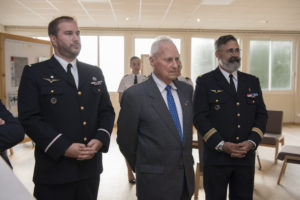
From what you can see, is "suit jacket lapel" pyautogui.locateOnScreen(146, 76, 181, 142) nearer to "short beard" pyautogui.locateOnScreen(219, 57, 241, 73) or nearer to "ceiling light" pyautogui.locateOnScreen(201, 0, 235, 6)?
"short beard" pyautogui.locateOnScreen(219, 57, 241, 73)

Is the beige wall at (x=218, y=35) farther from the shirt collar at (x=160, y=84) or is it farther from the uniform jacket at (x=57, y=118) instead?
the shirt collar at (x=160, y=84)

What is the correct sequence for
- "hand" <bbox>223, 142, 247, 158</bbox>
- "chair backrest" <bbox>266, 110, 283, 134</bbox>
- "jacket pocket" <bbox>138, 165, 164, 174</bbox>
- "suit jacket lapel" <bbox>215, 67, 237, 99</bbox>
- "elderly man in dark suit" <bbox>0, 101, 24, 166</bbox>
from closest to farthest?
"elderly man in dark suit" <bbox>0, 101, 24, 166</bbox>, "jacket pocket" <bbox>138, 165, 164, 174</bbox>, "hand" <bbox>223, 142, 247, 158</bbox>, "suit jacket lapel" <bbox>215, 67, 237, 99</bbox>, "chair backrest" <bbox>266, 110, 283, 134</bbox>

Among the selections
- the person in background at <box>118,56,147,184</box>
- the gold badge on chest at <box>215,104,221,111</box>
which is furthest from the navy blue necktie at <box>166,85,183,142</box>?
the person in background at <box>118,56,147,184</box>

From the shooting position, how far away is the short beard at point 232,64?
2.16 meters

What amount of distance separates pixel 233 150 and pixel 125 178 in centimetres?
250

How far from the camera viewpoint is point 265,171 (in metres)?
4.52

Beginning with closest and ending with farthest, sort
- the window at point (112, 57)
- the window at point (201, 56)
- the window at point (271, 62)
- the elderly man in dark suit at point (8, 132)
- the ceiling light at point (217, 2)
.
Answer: the elderly man in dark suit at point (8, 132), the ceiling light at point (217, 2), the window at point (112, 57), the window at point (201, 56), the window at point (271, 62)

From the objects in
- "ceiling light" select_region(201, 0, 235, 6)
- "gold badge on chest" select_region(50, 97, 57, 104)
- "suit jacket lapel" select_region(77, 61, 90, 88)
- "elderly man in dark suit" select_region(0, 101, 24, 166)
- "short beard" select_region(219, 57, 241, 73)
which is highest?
"ceiling light" select_region(201, 0, 235, 6)

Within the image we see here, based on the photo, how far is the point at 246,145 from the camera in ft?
6.64

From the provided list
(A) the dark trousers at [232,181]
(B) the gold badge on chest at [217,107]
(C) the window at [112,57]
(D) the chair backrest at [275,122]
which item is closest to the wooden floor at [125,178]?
(D) the chair backrest at [275,122]

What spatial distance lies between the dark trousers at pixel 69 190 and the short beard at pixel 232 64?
4.27 feet

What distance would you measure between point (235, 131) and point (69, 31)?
1.39m

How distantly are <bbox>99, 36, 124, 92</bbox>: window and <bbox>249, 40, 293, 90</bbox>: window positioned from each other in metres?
4.53

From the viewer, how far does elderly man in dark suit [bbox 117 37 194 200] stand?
5.28 ft
